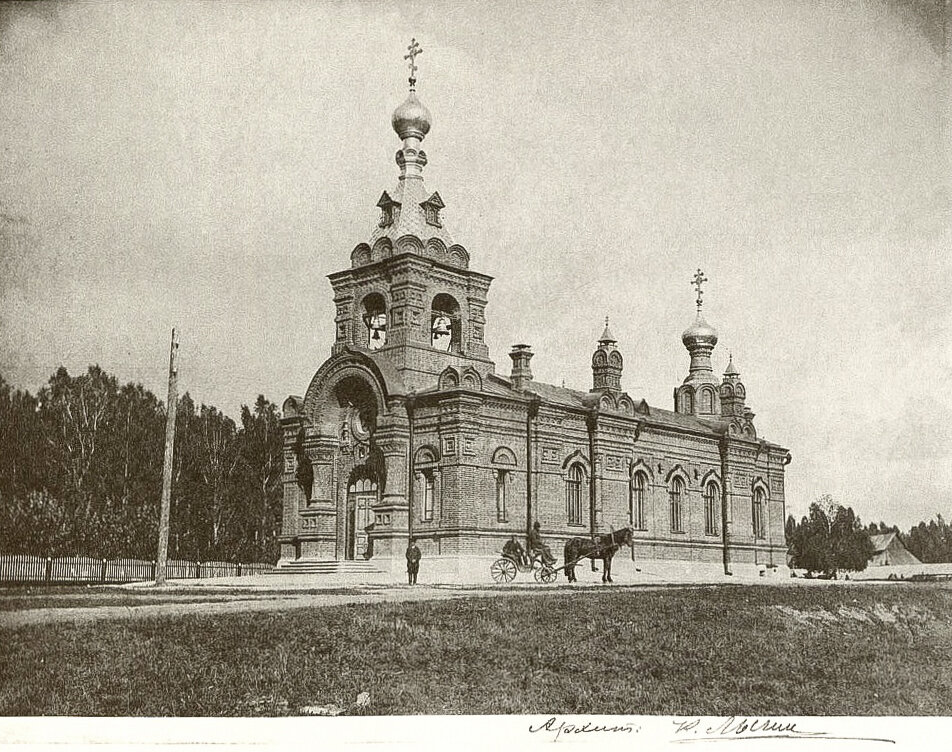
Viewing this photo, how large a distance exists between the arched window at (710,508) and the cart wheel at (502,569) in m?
8.47

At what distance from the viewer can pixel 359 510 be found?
20.9m

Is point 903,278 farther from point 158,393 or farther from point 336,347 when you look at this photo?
point 336,347

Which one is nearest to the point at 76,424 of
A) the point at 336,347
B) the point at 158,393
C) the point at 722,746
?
the point at 158,393

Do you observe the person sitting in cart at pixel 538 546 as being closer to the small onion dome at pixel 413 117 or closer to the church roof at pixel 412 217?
the church roof at pixel 412 217

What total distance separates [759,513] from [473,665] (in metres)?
19.0

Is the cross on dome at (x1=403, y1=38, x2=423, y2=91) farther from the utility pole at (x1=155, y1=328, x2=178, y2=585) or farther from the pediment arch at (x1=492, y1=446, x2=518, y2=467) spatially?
the pediment arch at (x1=492, y1=446, x2=518, y2=467)

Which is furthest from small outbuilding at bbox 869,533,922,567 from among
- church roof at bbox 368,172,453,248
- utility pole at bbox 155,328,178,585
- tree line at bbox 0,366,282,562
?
church roof at bbox 368,172,453,248

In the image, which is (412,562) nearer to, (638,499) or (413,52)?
(638,499)

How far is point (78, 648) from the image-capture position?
8.09m

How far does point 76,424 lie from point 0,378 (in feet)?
6.94

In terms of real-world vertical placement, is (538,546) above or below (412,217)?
below
